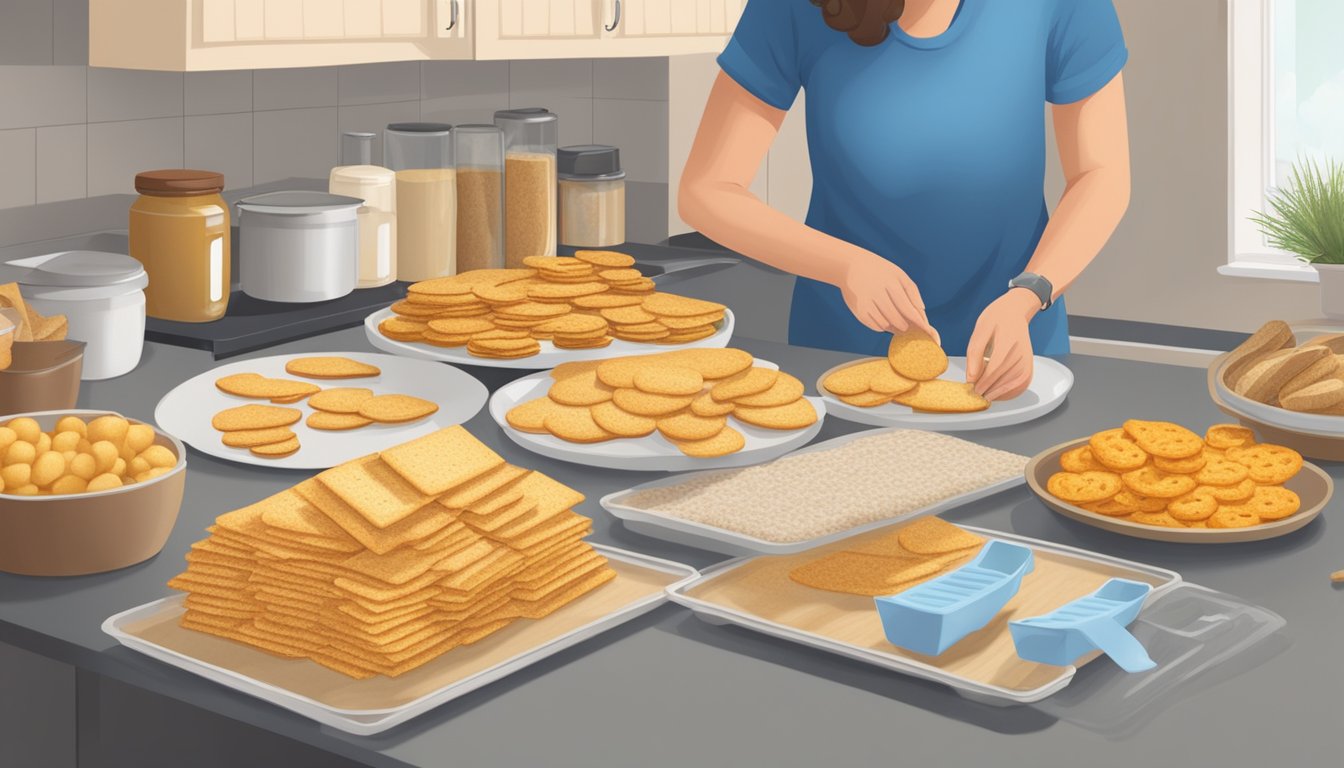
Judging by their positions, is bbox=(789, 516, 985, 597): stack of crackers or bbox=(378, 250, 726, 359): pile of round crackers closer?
bbox=(789, 516, 985, 597): stack of crackers

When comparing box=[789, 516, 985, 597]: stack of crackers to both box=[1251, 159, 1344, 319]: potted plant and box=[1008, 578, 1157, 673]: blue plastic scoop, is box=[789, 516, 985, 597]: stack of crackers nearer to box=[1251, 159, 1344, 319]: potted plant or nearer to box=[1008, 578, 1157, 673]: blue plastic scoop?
box=[1008, 578, 1157, 673]: blue plastic scoop

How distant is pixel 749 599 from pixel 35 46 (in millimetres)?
1790

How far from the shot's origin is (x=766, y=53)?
7.20 ft

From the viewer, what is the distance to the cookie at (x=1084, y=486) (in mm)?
1296

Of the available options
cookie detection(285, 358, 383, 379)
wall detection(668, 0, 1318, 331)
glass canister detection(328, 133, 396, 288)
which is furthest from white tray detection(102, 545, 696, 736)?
wall detection(668, 0, 1318, 331)

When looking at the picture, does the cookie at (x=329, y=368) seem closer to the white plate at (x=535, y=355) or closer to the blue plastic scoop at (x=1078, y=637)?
the white plate at (x=535, y=355)

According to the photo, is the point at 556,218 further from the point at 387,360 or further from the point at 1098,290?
the point at 1098,290

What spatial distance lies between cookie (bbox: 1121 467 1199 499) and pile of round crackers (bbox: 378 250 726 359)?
29.3 inches

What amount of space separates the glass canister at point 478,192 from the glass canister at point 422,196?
95 millimetres

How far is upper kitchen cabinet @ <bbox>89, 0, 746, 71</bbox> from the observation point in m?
2.12

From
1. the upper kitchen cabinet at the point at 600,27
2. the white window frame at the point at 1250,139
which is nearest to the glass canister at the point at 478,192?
the upper kitchen cabinet at the point at 600,27

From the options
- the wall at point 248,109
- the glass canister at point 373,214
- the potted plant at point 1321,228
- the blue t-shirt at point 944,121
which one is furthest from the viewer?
the glass canister at point 373,214

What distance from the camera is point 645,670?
102 cm

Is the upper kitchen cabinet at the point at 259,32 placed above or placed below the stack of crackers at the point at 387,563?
above
